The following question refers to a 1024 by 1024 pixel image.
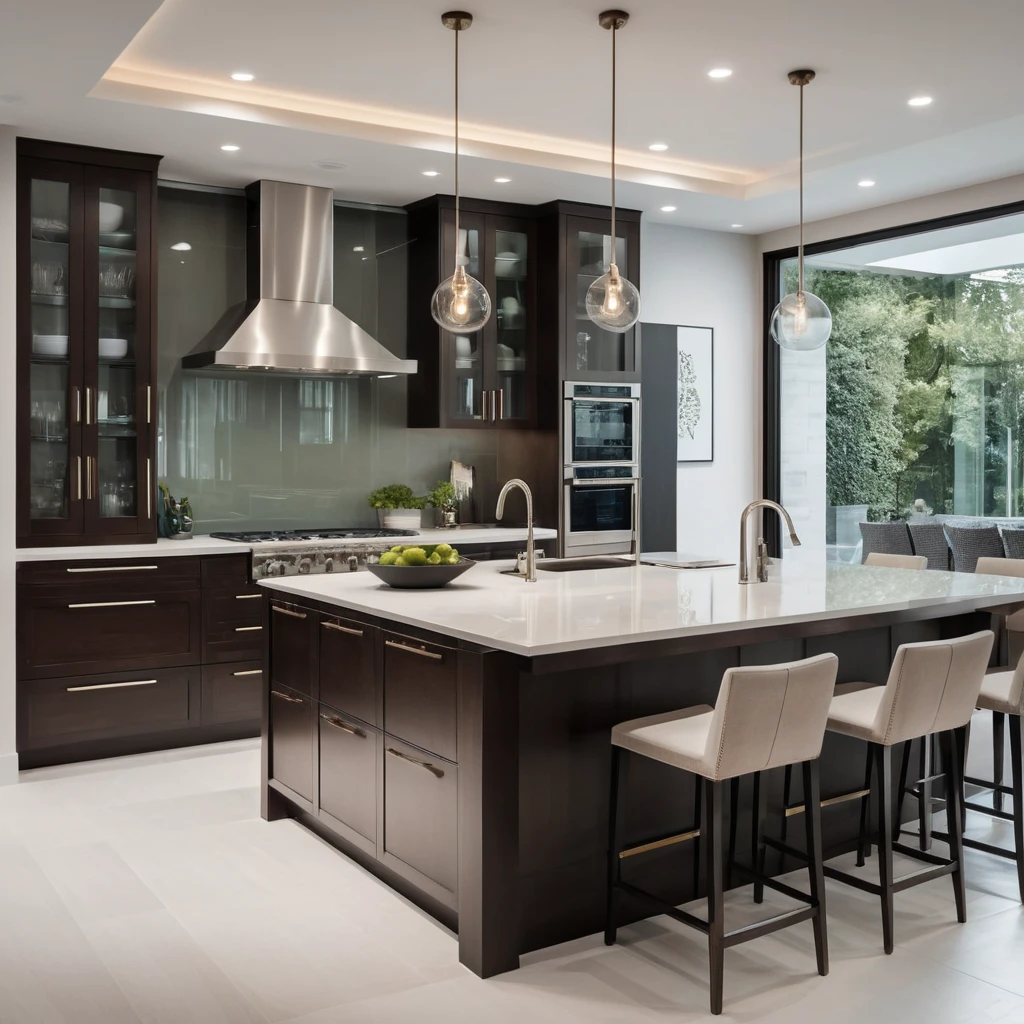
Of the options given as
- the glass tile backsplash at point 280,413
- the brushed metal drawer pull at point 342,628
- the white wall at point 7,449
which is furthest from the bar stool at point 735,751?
the glass tile backsplash at point 280,413

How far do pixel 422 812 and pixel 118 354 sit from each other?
2896mm

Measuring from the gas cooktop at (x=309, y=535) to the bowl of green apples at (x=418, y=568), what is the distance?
165 centimetres

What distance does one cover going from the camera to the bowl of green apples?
3.59 m

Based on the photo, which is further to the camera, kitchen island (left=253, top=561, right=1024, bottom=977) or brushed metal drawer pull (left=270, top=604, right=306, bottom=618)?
brushed metal drawer pull (left=270, top=604, right=306, bottom=618)

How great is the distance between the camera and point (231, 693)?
5078 millimetres

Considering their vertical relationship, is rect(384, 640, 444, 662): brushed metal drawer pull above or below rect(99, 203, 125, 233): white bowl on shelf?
below

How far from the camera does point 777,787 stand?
11.3 ft

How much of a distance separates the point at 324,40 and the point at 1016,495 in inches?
170

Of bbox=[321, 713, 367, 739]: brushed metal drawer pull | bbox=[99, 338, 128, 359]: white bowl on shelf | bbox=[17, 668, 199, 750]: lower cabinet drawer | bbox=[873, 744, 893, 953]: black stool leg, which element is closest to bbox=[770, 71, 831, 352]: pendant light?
bbox=[873, 744, 893, 953]: black stool leg

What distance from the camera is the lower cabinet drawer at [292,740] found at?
3754mm

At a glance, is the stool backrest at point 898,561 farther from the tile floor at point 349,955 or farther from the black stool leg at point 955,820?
the black stool leg at point 955,820

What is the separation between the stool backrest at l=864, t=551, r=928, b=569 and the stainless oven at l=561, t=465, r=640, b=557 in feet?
5.30

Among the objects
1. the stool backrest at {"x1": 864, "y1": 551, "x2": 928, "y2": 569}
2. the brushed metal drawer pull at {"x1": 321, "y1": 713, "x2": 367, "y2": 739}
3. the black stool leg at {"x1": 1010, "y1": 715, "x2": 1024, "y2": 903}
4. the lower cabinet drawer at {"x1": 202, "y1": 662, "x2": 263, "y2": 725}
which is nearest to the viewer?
the black stool leg at {"x1": 1010, "y1": 715, "x2": 1024, "y2": 903}

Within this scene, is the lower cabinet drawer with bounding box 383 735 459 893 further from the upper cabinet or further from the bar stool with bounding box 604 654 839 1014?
the upper cabinet
